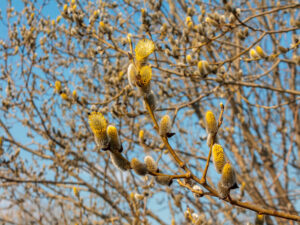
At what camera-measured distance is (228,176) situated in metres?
0.91

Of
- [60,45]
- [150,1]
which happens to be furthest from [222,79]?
[60,45]

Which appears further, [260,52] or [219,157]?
[260,52]

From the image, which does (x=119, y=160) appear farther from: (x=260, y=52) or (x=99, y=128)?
(x=260, y=52)

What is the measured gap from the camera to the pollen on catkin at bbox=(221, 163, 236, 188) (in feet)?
2.99

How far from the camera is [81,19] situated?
2783mm

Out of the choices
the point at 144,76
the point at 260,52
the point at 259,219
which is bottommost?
the point at 259,219

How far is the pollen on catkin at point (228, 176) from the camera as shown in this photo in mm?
912

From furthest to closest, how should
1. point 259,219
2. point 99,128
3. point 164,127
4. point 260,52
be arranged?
point 260,52 < point 259,219 < point 164,127 < point 99,128

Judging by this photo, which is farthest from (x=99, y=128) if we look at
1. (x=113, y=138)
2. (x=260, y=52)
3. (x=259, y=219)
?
(x=260, y=52)

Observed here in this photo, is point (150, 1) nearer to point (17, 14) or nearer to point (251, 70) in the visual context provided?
point (17, 14)

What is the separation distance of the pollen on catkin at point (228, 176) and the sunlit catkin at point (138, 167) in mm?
241

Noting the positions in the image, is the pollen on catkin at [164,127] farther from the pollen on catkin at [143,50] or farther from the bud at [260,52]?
the bud at [260,52]

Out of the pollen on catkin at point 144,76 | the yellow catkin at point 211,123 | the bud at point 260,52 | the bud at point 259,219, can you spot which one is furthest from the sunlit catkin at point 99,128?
the bud at point 260,52

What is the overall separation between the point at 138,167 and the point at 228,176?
28cm
